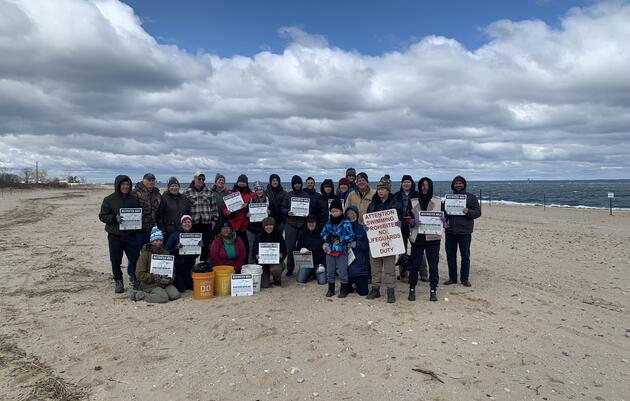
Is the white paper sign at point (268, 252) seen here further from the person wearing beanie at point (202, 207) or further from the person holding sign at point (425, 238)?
the person holding sign at point (425, 238)

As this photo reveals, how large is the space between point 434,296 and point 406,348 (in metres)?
1.96

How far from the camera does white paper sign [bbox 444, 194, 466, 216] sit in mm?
7461

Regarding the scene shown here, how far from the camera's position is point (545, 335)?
5383 millimetres

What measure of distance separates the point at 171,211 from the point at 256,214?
1.62 meters

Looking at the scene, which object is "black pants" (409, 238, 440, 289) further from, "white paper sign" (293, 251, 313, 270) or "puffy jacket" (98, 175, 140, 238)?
"puffy jacket" (98, 175, 140, 238)

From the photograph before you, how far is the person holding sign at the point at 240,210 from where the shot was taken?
26.6 feet

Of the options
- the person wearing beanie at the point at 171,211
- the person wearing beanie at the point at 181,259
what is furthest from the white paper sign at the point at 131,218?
the person wearing beanie at the point at 181,259

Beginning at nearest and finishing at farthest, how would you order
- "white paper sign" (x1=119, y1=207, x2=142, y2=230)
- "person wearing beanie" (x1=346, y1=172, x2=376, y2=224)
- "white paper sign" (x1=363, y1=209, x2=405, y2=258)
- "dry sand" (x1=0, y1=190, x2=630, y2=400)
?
"dry sand" (x1=0, y1=190, x2=630, y2=400) < "white paper sign" (x1=363, y1=209, x2=405, y2=258) < "white paper sign" (x1=119, y1=207, x2=142, y2=230) < "person wearing beanie" (x1=346, y1=172, x2=376, y2=224)

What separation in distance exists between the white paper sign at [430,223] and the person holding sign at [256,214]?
309 cm

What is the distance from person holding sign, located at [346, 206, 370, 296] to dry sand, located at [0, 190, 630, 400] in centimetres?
29

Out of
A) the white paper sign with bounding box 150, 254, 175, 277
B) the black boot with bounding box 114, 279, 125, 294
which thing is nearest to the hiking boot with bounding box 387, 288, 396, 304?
the white paper sign with bounding box 150, 254, 175, 277

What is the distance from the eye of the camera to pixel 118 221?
23.5ft

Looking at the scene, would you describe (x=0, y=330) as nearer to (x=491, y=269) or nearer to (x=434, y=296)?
(x=434, y=296)

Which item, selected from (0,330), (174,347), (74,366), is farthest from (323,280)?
(0,330)
